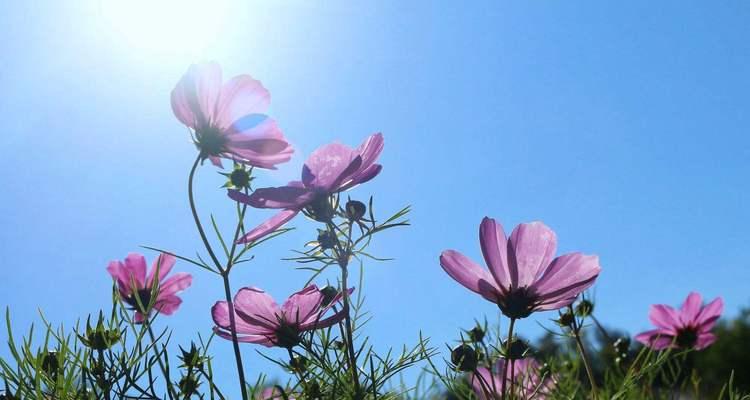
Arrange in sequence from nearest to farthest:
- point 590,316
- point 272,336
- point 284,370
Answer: point 272,336 → point 284,370 → point 590,316

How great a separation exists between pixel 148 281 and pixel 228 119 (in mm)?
445

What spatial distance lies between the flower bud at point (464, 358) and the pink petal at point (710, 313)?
937mm

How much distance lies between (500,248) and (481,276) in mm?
44

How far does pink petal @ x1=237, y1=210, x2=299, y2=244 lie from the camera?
88cm

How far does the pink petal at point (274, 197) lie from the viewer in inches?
33.2

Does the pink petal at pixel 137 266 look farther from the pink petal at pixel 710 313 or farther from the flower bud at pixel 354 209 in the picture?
the pink petal at pixel 710 313

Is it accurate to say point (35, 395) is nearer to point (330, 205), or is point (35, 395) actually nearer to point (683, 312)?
point (330, 205)

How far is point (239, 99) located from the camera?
0.99 meters

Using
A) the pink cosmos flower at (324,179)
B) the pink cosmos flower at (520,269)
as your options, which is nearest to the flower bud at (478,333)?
the pink cosmos flower at (520,269)

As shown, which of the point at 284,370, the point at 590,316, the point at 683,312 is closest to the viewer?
the point at 284,370

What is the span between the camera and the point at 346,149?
2.97 feet

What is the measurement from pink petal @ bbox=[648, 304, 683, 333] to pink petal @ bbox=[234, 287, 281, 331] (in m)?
1.12

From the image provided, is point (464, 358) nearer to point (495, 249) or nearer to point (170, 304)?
point (495, 249)

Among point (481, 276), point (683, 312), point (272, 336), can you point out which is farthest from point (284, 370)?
point (683, 312)
